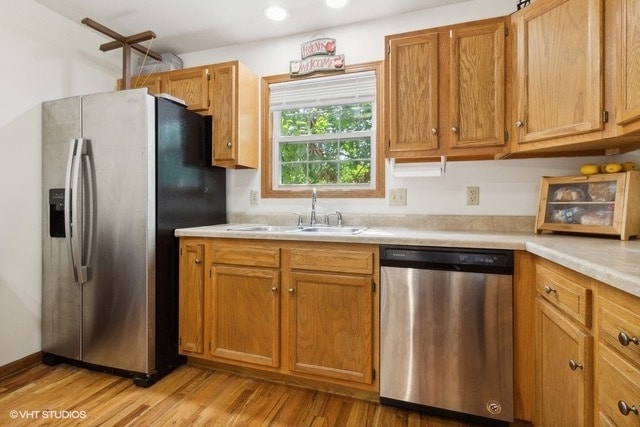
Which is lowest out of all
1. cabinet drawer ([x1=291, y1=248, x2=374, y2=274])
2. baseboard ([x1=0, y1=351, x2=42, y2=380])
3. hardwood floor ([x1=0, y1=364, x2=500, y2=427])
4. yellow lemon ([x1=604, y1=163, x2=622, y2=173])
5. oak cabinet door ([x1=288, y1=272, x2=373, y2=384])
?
hardwood floor ([x1=0, y1=364, x2=500, y2=427])

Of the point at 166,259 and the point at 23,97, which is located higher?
the point at 23,97

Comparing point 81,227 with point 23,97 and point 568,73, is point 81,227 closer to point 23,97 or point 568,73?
point 23,97

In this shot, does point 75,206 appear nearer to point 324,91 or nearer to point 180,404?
point 180,404

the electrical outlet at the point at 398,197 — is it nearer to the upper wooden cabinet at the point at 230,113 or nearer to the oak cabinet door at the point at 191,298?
the upper wooden cabinet at the point at 230,113

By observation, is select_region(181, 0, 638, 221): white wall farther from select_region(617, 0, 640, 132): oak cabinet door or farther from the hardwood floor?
the hardwood floor

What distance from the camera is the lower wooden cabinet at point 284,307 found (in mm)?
1702

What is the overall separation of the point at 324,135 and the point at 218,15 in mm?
1168

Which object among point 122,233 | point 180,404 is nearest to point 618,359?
point 180,404

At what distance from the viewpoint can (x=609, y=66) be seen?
134 cm

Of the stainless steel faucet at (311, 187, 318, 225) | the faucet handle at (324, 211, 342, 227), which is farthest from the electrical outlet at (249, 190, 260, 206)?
the faucet handle at (324, 211, 342, 227)

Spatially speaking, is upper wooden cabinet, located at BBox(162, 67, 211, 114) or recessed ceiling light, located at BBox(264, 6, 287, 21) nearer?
recessed ceiling light, located at BBox(264, 6, 287, 21)

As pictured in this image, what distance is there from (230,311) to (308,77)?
185 cm

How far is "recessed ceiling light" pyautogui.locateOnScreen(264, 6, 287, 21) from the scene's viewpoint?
2176mm

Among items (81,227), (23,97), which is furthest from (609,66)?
(23,97)
